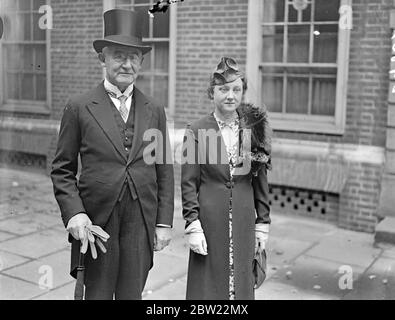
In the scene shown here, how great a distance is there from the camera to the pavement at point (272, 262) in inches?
200

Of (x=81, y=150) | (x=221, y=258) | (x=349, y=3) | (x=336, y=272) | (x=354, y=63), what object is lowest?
(x=336, y=272)

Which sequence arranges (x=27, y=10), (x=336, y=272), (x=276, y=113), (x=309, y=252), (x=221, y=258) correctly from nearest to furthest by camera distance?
1. (x=221, y=258)
2. (x=336, y=272)
3. (x=309, y=252)
4. (x=276, y=113)
5. (x=27, y=10)

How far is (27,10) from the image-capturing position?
9.73 meters

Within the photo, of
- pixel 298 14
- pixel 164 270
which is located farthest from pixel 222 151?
pixel 298 14

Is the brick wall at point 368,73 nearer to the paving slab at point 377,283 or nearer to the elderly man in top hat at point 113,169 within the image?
the paving slab at point 377,283

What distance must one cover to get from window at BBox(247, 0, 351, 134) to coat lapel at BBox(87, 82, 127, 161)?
4.52 m

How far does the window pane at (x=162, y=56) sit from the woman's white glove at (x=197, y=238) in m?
5.56

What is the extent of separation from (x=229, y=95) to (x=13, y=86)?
25.1 ft

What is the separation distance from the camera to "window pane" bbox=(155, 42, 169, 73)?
8.66 m

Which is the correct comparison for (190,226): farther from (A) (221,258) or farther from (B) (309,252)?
(B) (309,252)

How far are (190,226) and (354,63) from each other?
4.37 meters

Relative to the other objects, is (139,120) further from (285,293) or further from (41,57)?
(41,57)

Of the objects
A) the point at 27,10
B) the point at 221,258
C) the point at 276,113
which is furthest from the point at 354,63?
the point at 27,10

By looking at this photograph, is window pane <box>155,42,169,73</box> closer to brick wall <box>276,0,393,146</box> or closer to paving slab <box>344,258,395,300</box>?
brick wall <box>276,0,393,146</box>
